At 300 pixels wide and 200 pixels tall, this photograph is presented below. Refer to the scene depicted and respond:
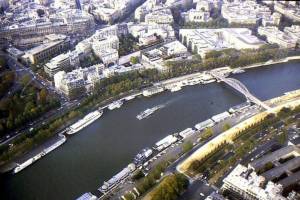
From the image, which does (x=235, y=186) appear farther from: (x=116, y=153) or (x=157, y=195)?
(x=116, y=153)

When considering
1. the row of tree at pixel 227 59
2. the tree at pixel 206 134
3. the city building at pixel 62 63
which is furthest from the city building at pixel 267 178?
the city building at pixel 62 63

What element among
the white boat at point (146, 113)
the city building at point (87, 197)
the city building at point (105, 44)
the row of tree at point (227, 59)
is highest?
the city building at point (105, 44)

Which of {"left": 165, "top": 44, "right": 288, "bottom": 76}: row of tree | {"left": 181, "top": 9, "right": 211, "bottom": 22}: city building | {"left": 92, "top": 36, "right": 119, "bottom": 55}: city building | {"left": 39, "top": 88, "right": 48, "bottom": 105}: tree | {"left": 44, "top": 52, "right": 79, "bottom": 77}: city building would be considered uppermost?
{"left": 181, "top": 9, "right": 211, "bottom": 22}: city building

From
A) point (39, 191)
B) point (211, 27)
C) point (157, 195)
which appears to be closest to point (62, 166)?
point (39, 191)

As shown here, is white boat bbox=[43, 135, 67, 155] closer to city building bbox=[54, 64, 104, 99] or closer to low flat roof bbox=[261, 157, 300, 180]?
city building bbox=[54, 64, 104, 99]

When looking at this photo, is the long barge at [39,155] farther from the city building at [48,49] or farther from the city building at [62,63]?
the city building at [48,49]

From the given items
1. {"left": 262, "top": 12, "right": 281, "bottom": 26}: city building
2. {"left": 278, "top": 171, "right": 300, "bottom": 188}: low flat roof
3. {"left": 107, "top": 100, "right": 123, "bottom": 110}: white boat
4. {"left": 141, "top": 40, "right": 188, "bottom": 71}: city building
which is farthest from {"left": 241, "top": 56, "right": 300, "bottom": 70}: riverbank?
{"left": 278, "top": 171, "right": 300, "bottom": 188}: low flat roof

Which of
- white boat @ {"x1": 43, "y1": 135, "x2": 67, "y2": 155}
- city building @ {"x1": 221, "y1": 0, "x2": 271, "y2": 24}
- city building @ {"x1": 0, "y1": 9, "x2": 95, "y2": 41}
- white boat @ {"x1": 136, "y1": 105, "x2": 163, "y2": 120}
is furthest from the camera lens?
city building @ {"x1": 221, "y1": 0, "x2": 271, "y2": 24}

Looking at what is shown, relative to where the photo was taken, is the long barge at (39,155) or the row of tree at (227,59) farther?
the row of tree at (227,59)
